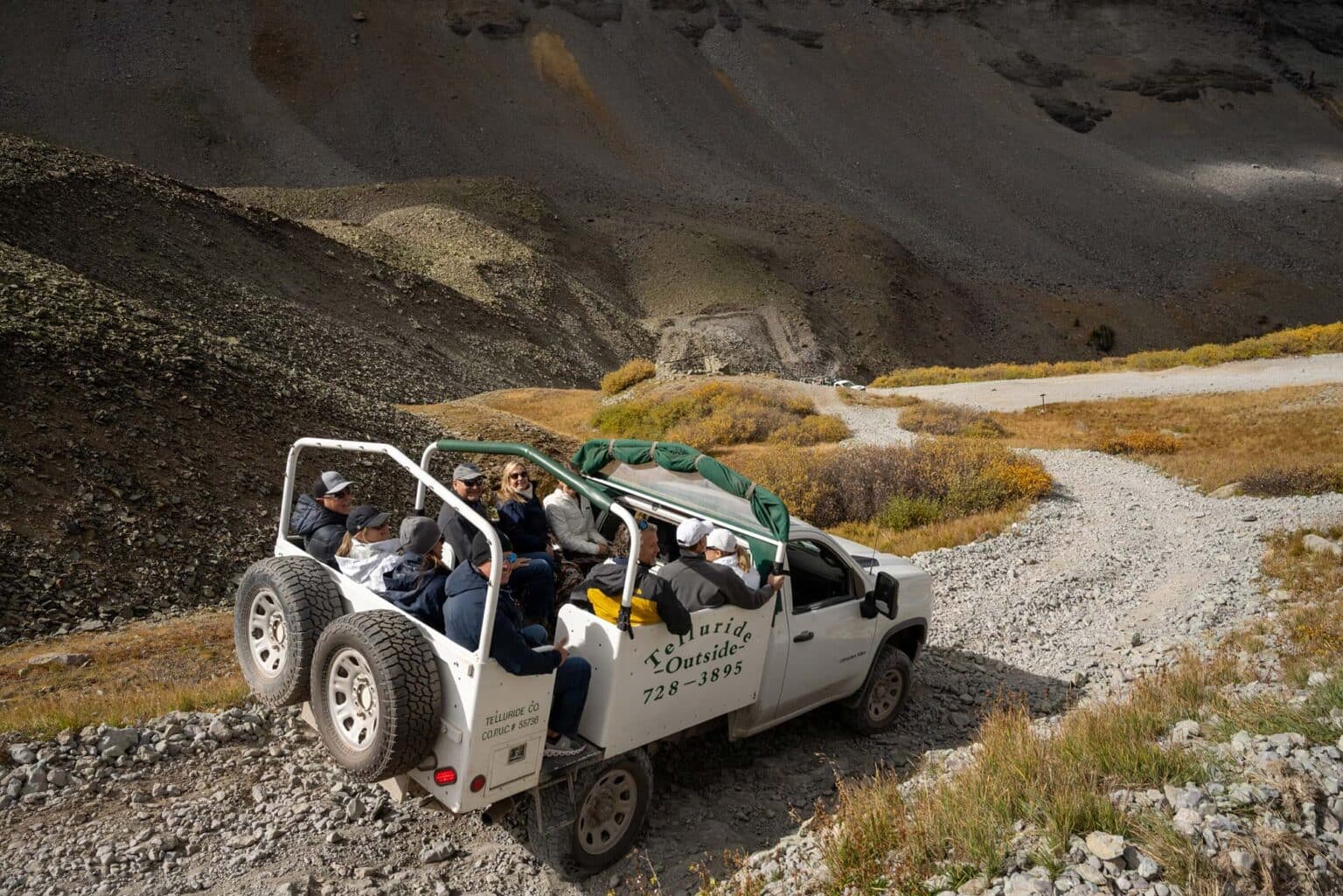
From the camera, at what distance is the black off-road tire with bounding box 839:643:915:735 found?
744 cm

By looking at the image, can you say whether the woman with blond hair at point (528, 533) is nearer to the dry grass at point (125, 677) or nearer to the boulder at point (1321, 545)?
the dry grass at point (125, 677)

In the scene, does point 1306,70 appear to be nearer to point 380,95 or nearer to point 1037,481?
point 380,95

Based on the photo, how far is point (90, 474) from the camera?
1250cm

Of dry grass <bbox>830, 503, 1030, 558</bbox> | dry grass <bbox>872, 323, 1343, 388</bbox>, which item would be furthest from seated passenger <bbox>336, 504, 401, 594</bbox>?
dry grass <bbox>872, 323, 1343, 388</bbox>

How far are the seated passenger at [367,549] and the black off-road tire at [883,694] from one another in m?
4.10

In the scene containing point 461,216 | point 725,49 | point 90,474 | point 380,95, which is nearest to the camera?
point 90,474

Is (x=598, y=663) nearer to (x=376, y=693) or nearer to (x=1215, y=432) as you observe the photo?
(x=376, y=693)

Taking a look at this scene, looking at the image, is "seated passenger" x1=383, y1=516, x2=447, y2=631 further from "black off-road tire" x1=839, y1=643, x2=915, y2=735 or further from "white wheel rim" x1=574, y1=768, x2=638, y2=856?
"black off-road tire" x1=839, y1=643, x2=915, y2=735

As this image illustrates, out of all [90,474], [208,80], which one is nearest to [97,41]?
[208,80]

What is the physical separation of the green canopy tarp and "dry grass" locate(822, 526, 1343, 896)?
6.40 feet

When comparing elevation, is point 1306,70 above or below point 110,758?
above

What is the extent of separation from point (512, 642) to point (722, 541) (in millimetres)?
1880

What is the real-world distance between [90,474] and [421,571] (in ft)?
31.9

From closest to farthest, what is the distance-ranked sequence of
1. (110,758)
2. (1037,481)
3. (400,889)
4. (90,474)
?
(400,889)
(110,758)
(90,474)
(1037,481)
